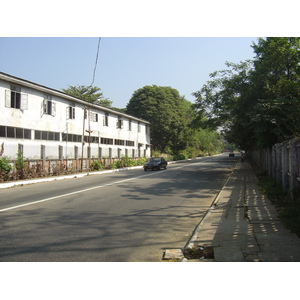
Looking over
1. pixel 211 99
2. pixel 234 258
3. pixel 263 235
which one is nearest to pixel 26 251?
pixel 234 258

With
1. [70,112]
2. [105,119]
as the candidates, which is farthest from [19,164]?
[105,119]

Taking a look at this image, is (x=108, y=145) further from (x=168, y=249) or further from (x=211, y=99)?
(x=168, y=249)

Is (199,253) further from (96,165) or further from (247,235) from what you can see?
(96,165)

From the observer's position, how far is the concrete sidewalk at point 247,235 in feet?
16.3

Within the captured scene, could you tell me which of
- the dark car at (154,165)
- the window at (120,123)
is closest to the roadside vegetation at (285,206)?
the dark car at (154,165)

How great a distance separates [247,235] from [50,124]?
2392 cm

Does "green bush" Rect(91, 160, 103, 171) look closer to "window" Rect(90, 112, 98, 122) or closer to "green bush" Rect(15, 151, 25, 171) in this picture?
"window" Rect(90, 112, 98, 122)

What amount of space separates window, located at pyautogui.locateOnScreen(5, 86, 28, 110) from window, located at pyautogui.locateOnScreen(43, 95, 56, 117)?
269cm

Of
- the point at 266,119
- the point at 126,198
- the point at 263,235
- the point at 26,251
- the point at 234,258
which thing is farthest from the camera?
the point at 266,119

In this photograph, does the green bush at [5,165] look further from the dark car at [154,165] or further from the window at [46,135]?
the dark car at [154,165]

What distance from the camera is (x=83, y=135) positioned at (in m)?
30.6

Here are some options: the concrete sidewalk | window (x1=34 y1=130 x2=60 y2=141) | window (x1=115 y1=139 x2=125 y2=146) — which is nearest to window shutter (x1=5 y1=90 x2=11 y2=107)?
window (x1=34 y1=130 x2=60 y2=141)

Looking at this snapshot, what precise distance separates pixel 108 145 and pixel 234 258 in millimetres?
34106

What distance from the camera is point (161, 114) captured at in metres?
55.7
